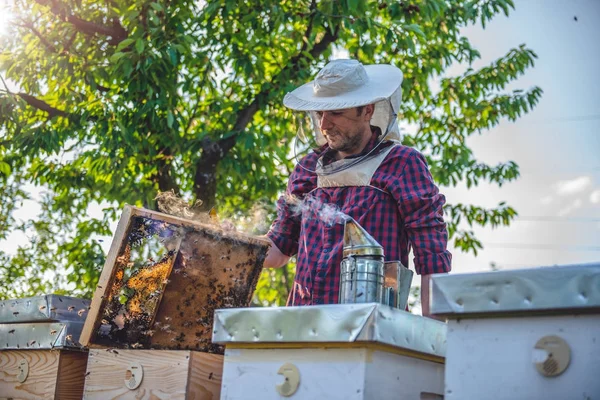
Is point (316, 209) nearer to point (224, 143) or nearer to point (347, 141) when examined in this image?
point (347, 141)

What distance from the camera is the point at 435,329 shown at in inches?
77.4

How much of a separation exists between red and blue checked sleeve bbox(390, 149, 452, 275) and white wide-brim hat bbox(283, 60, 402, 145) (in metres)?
0.23

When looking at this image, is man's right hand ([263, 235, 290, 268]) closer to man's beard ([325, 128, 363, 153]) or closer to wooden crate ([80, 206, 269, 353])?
wooden crate ([80, 206, 269, 353])

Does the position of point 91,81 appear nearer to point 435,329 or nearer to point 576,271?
point 435,329

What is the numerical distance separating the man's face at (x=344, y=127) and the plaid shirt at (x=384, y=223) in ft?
0.24

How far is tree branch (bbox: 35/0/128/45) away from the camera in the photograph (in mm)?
6391

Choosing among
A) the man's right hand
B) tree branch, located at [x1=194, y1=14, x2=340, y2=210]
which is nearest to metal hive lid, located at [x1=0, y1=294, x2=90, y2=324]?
the man's right hand

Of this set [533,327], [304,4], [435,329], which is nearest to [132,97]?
[304,4]

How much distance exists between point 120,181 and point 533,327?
18.5 ft

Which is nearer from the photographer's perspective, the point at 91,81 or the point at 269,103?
the point at 91,81

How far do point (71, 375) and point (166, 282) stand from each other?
520 mm

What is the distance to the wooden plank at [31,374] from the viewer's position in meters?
2.90

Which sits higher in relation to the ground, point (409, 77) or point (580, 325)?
point (409, 77)

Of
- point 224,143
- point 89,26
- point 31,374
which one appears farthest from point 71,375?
point 89,26
